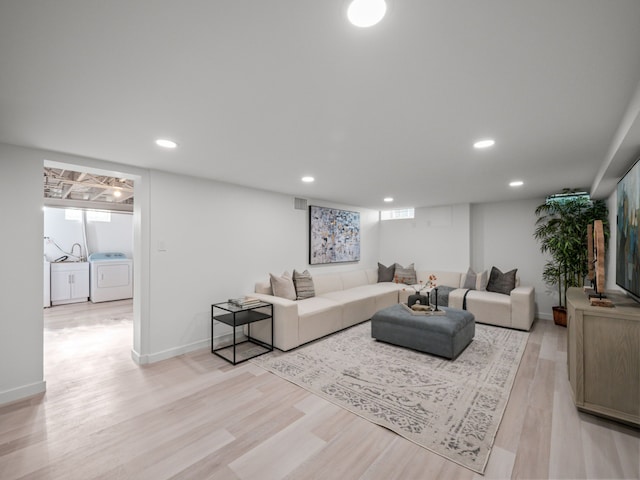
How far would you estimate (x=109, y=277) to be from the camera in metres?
6.70

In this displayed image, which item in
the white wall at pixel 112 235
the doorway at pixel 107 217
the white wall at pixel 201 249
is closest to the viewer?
the doorway at pixel 107 217

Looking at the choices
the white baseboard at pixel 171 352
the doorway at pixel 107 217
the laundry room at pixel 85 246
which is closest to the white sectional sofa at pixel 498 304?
the white baseboard at pixel 171 352

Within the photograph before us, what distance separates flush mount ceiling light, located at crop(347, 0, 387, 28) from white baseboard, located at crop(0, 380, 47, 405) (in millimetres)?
3742

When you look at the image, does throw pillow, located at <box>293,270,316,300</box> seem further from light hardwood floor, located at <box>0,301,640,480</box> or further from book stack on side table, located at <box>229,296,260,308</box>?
light hardwood floor, located at <box>0,301,640,480</box>

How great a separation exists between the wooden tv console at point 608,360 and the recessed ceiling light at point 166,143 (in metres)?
3.56

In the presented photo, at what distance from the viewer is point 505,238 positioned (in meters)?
5.45

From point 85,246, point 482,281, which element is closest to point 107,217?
point 85,246

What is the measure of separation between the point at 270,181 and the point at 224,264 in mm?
1310

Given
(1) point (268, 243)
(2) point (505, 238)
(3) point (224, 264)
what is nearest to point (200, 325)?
(3) point (224, 264)

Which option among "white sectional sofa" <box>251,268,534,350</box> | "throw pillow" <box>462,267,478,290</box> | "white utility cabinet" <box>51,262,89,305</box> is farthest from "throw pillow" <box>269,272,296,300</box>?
"white utility cabinet" <box>51,262,89,305</box>

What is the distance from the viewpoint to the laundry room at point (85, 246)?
621 centimetres

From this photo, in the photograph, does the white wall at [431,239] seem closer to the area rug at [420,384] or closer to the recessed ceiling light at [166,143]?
the area rug at [420,384]

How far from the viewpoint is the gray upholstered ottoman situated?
10.9 feet

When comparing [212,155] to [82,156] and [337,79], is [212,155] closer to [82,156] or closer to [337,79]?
[82,156]
